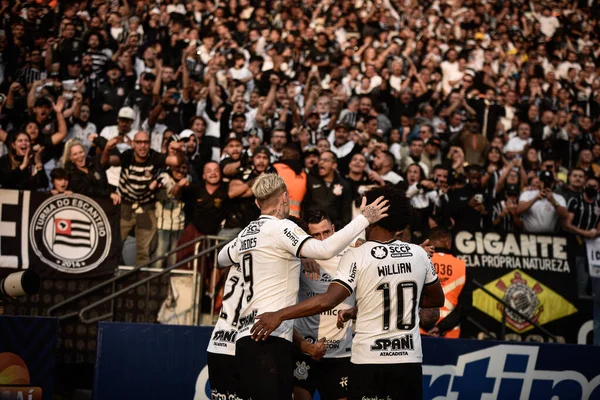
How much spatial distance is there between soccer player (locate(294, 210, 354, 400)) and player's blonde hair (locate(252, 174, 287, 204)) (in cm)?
120

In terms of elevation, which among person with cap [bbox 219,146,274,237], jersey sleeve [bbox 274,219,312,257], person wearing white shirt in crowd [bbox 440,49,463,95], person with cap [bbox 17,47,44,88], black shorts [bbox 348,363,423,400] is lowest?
black shorts [bbox 348,363,423,400]

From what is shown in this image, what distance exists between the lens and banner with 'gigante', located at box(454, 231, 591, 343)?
12680 mm

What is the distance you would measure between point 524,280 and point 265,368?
25.8 feet

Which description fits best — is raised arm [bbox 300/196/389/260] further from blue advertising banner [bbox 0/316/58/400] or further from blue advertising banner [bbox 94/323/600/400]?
blue advertising banner [bbox 0/316/58/400]

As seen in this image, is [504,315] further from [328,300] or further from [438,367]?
[328,300]

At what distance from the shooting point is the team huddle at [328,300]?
6035 millimetres

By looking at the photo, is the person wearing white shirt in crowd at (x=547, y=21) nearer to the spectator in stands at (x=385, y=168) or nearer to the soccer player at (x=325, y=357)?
the spectator in stands at (x=385, y=168)

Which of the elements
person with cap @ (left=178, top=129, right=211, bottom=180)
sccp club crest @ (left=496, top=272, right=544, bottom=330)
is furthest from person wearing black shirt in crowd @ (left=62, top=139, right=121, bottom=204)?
sccp club crest @ (left=496, top=272, right=544, bottom=330)

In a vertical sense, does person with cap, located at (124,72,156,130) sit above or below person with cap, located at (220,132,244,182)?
above

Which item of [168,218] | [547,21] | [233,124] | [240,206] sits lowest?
[168,218]

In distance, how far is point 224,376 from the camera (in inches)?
252

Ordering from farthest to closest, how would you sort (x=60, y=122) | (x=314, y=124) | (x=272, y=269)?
(x=314, y=124)
(x=60, y=122)
(x=272, y=269)

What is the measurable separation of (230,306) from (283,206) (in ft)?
3.01

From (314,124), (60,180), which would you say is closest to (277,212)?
(60,180)
